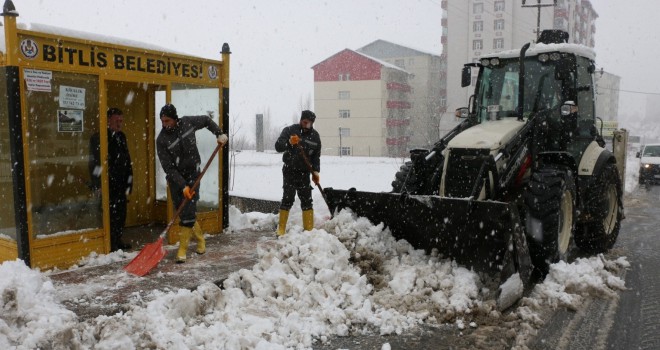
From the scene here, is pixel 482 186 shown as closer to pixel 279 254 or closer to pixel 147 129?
pixel 279 254

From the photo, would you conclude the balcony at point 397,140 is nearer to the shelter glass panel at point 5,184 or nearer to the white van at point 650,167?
the white van at point 650,167

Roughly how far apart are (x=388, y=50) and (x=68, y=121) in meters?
55.2

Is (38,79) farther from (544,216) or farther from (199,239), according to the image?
(544,216)

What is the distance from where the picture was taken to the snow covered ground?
404 centimetres

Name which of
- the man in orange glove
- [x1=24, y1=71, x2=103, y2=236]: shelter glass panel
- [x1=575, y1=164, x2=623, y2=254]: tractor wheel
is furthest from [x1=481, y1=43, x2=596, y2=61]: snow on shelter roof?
[x1=24, y1=71, x2=103, y2=236]: shelter glass panel

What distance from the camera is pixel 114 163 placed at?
6.82 metres

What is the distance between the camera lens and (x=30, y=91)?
18.6ft

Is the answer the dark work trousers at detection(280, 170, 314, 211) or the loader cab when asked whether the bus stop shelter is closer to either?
the dark work trousers at detection(280, 170, 314, 211)

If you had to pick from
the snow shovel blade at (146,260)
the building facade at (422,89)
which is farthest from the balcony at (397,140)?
the snow shovel blade at (146,260)

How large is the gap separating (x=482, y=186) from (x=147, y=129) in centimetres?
522

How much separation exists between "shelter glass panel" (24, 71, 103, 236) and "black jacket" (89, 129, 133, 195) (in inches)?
5.7

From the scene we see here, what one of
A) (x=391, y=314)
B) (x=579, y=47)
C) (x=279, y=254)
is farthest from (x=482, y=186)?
(x=579, y=47)

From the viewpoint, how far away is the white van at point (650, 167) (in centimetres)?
1864

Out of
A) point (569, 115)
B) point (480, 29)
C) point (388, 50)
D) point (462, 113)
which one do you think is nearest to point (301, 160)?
point (462, 113)
